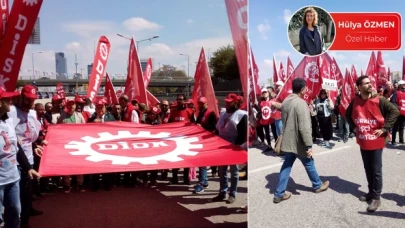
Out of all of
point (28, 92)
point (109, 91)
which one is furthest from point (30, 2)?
point (109, 91)

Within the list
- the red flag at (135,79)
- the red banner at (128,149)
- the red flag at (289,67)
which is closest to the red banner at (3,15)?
the red banner at (128,149)

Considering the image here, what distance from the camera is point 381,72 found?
2.27 meters

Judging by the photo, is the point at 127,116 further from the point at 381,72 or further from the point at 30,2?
the point at 381,72

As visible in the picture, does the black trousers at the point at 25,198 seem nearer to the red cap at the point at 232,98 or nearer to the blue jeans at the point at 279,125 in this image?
the red cap at the point at 232,98

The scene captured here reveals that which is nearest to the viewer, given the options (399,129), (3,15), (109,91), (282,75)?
(282,75)

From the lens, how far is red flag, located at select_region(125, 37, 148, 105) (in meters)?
7.02

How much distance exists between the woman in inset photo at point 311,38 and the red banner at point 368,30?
109 millimetres

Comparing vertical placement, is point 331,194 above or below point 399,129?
below

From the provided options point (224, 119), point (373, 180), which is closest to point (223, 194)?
point (224, 119)

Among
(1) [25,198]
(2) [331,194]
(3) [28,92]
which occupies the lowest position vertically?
(1) [25,198]

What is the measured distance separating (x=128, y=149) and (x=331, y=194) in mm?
2019

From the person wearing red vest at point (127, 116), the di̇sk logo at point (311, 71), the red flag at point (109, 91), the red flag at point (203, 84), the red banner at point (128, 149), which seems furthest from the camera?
the red flag at point (109, 91)

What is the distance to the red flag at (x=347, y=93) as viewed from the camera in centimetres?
231

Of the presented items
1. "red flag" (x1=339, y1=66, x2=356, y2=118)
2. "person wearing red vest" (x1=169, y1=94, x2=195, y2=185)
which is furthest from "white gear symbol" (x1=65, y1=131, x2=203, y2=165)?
"red flag" (x1=339, y1=66, x2=356, y2=118)
